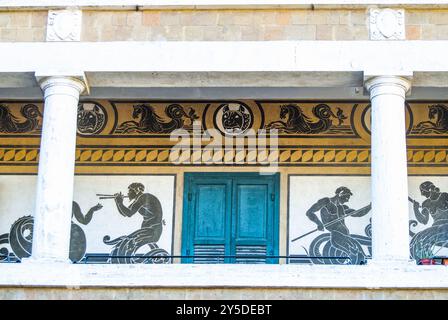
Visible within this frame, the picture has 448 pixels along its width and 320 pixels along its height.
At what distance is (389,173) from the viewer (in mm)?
12086

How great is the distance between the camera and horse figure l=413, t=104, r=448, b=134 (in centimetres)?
1412

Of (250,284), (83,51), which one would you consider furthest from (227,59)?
(250,284)

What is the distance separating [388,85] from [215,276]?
260 centimetres

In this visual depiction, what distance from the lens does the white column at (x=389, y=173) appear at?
1188cm

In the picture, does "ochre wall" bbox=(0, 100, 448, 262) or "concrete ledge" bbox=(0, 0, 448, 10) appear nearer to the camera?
"concrete ledge" bbox=(0, 0, 448, 10)

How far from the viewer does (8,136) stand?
14.4 meters

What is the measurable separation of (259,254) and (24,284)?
298 centimetres

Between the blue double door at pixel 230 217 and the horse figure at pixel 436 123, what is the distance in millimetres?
1757

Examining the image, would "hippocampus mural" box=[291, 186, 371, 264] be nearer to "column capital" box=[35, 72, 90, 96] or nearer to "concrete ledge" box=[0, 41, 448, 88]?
"concrete ledge" box=[0, 41, 448, 88]

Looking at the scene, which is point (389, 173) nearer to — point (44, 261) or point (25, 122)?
point (44, 261)

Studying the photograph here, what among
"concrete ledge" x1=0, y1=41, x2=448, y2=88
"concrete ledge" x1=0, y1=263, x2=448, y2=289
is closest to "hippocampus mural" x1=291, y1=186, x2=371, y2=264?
"concrete ledge" x1=0, y1=41, x2=448, y2=88

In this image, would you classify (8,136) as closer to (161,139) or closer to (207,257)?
(161,139)

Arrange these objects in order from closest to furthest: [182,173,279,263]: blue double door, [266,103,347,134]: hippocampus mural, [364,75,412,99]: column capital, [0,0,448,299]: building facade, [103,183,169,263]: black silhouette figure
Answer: [0,0,448,299]: building facade, [364,75,412,99]: column capital, [182,173,279,263]: blue double door, [103,183,169,263]: black silhouette figure, [266,103,347,134]: hippocampus mural

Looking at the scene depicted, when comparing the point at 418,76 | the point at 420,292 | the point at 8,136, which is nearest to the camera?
the point at 420,292
